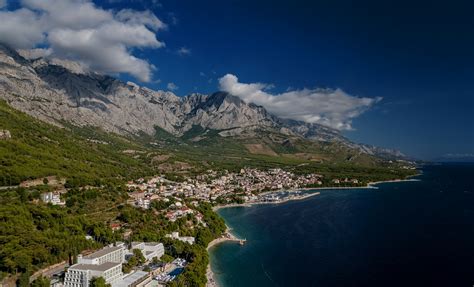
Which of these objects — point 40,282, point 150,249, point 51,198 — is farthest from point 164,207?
point 40,282

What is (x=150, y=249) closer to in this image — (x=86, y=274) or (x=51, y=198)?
(x=86, y=274)

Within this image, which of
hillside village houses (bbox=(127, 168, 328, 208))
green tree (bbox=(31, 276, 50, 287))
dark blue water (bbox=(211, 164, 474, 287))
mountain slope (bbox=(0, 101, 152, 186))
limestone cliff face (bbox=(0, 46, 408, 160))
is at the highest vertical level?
limestone cliff face (bbox=(0, 46, 408, 160))

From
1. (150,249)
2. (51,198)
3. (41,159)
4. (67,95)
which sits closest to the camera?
(150,249)

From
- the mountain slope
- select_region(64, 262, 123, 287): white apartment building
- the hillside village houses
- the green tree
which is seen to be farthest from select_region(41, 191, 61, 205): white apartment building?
the green tree

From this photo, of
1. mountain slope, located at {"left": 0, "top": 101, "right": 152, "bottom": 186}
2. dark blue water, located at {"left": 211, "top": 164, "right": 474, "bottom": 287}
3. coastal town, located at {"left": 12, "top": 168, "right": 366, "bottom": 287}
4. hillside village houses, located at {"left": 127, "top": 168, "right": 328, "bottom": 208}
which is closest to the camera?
coastal town, located at {"left": 12, "top": 168, "right": 366, "bottom": 287}

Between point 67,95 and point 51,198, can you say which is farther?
point 67,95

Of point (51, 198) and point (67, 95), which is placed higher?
point (67, 95)

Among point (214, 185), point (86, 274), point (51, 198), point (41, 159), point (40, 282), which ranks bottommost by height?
point (40, 282)

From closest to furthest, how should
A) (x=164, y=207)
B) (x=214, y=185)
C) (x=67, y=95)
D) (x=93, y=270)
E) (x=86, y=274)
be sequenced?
(x=86, y=274) < (x=93, y=270) < (x=164, y=207) < (x=214, y=185) < (x=67, y=95)

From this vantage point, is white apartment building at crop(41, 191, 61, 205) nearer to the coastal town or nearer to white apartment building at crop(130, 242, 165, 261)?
the coastal town
